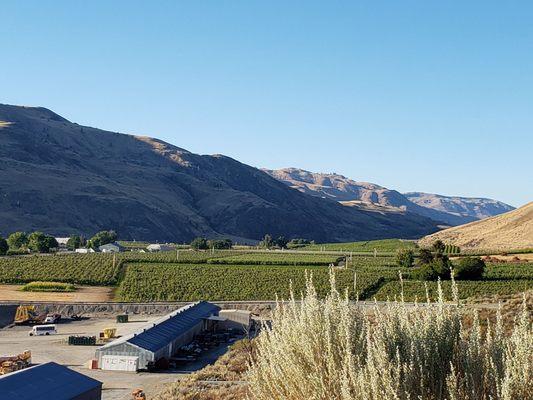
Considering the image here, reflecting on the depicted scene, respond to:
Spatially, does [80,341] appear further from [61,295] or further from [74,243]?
[74,243]

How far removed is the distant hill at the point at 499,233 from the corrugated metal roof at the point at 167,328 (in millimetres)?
80484

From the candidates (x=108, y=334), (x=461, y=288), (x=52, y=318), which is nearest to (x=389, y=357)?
(x=108, y=334)

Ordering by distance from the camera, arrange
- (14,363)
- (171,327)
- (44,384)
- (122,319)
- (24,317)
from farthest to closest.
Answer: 1. (122,319)
2. (24,317)
3. (171,327)
4. (14,363)
5. (44,384)

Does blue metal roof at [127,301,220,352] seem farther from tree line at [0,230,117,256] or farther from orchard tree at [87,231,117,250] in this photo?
orchard tree at [87,231,117,250]

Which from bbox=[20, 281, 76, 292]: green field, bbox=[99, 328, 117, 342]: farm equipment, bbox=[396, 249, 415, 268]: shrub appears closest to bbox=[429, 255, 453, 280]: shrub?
bbox=[396, 249, 415, 268]: shrub

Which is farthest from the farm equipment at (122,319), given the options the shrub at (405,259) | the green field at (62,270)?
the shrub at (405,259)

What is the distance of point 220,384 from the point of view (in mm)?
30531

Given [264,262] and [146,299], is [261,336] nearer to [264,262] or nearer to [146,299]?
[146,299]

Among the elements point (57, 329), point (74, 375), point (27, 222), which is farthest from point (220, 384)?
point (27, 222)

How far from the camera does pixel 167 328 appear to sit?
4994cm

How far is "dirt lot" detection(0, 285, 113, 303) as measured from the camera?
229 feet

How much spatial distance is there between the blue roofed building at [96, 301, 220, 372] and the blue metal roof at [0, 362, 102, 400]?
1168 cm

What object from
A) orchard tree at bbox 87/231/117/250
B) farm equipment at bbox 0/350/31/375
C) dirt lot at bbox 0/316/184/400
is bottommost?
dirt lot at bbox 0/316/184/400

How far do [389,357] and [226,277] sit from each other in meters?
72.0
